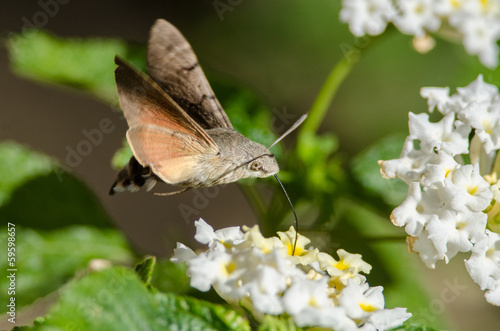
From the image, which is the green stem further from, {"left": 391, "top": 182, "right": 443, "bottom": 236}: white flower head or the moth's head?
{"left": 391, "top": 182, "right": 443, "bottom": 236}: white flower head

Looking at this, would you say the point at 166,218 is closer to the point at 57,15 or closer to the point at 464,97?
the point at 57,15

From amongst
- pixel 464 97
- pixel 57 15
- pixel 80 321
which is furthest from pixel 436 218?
pixel 57 15

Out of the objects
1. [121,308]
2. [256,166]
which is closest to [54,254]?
[256,166]

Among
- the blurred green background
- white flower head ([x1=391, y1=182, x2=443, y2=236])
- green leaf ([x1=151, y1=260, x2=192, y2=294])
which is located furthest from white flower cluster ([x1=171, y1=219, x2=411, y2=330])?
the blurred green background

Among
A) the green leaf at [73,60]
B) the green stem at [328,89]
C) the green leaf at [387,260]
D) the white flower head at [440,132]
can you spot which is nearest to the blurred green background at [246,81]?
the green leaf at [387,260]

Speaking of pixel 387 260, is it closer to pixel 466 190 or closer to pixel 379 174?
pixel 379 174

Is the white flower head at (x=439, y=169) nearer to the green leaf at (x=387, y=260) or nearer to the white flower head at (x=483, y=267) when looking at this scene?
the white flower head at (x=483, y=267)
